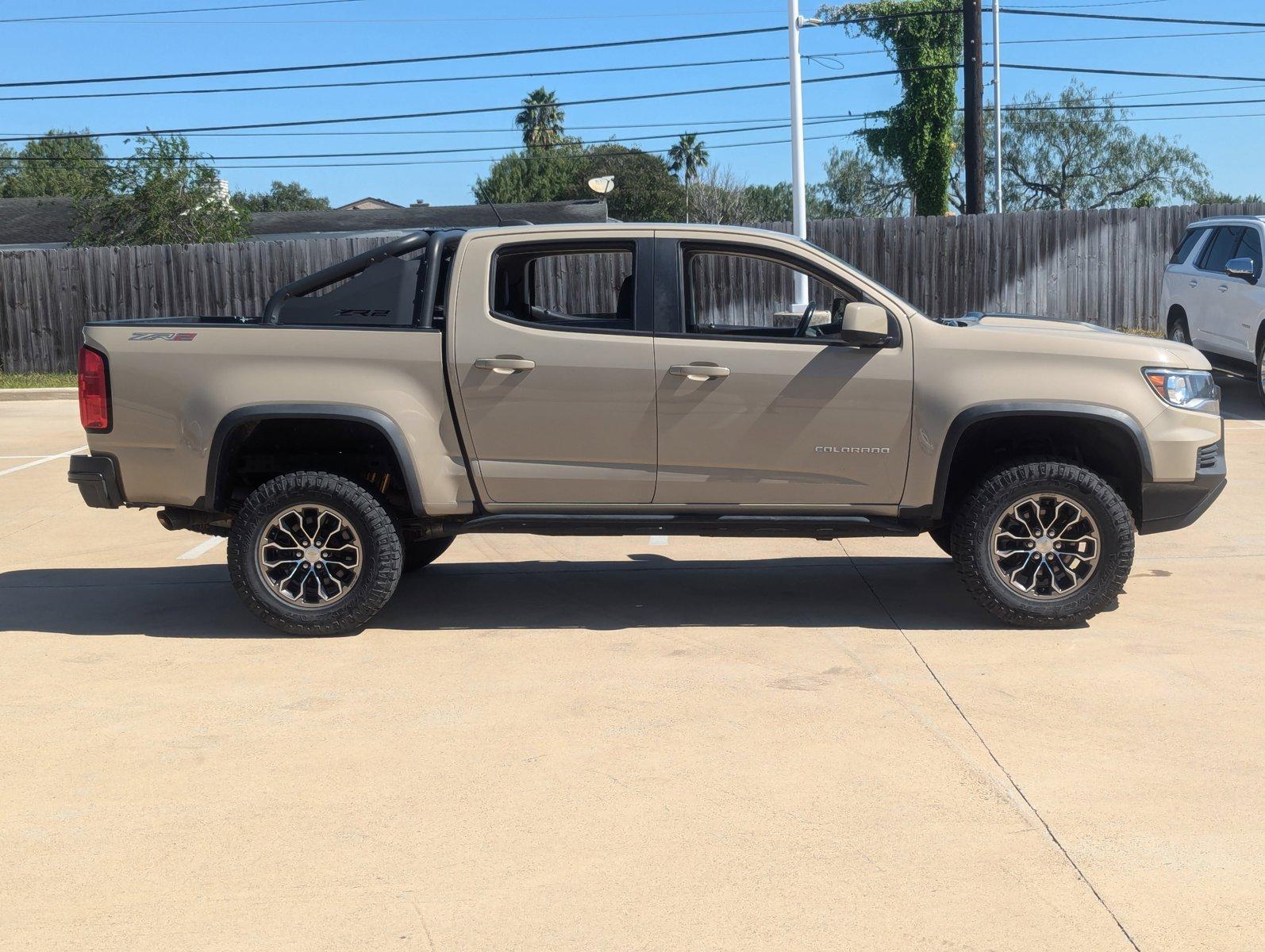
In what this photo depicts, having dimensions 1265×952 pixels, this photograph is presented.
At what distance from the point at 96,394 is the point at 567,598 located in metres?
2.60

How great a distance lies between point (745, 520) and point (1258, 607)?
260 centimetres

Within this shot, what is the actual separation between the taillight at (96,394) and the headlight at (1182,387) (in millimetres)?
4910

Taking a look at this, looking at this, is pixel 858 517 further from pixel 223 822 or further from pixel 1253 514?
pixel 1253 514

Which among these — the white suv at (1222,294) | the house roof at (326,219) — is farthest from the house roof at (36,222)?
the white suv at (1222,294)

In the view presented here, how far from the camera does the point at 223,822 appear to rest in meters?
4.31

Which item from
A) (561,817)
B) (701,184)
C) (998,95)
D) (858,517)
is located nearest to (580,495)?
(858,517)

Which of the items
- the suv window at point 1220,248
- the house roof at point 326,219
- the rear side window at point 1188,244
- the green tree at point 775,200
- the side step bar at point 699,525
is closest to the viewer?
the side step bar at point 699,525

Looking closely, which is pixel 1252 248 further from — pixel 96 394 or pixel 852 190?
pixel 852 190

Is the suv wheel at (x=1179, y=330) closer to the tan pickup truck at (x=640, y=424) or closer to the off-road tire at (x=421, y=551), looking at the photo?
the tan pickup truck at (x=640, y=424)

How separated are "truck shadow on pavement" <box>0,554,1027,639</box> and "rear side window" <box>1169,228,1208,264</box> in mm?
9345

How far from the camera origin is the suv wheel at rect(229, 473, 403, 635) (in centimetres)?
648

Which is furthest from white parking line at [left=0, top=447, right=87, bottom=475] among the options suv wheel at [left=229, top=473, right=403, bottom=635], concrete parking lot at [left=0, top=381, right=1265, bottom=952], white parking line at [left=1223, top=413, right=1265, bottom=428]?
white parking line at [left=1223, top=413, right=1265, bottom=428]

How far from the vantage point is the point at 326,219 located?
48.5 metres

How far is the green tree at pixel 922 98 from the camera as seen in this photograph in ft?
150
